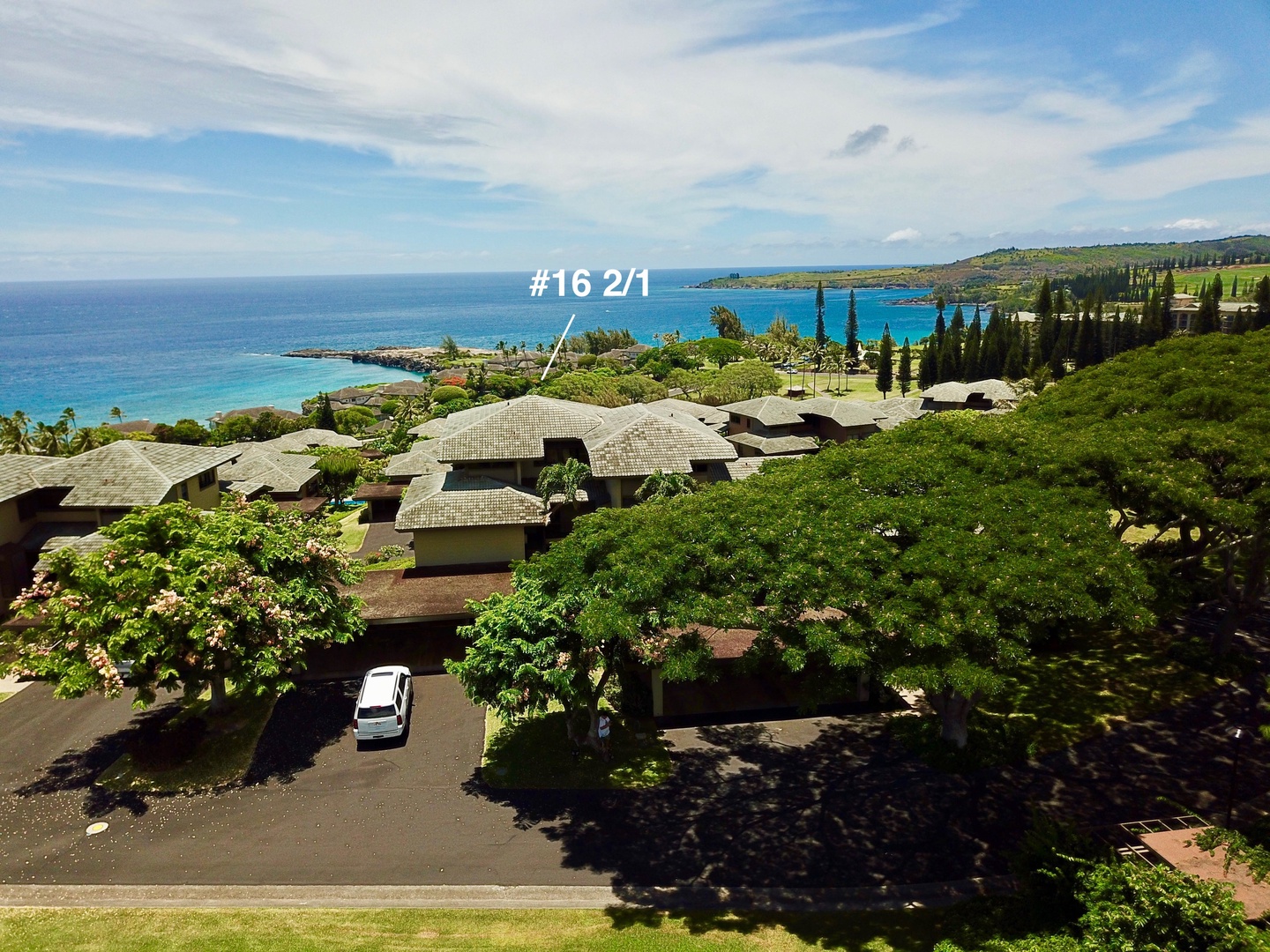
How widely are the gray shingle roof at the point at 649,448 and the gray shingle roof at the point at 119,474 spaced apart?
16938 millimetres

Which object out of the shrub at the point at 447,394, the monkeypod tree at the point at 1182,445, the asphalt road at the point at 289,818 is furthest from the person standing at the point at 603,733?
the shrub at the point at 447,394

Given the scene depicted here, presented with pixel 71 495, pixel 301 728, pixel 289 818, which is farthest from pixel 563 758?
pixel 71 495

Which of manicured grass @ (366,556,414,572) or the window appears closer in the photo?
the window

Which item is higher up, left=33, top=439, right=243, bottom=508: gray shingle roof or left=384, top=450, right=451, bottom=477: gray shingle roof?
left=33, top=439, right=243, bottom=508: gray shingle roof

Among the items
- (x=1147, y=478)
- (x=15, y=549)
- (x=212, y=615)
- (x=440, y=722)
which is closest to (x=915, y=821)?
(x=1147, y=478)

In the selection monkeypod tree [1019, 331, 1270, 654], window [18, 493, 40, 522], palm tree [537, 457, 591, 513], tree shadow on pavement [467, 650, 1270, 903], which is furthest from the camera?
window [18, 493, 40, 522]

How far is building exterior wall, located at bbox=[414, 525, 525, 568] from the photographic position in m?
26.4

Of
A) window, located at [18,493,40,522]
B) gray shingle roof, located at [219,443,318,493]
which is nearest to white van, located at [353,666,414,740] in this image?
window, located at [18,493,40,522]

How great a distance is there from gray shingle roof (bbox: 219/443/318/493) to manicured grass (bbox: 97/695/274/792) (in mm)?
20159

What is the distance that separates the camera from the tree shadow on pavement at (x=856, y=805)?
14.6 m

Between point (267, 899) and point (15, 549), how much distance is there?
23019mm

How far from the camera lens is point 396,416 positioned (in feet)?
250

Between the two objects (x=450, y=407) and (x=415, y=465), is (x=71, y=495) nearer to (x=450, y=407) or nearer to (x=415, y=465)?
(x=415, y=465)

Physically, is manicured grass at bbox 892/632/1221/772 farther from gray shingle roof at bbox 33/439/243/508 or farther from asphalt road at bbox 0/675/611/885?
gray shingle roof at bbox 33/439/243/508
